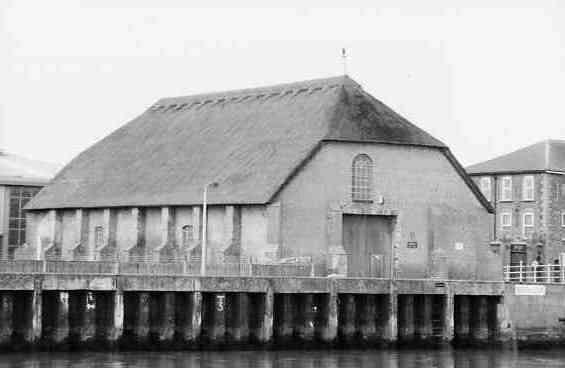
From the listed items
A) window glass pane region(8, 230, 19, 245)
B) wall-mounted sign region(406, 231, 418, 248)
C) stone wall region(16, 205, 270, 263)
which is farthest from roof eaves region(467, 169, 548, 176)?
window glass pane region(8, 230, 19, 245)

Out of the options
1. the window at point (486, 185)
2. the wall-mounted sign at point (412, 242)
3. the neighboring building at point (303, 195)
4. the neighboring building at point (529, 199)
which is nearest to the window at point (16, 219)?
the neighboring building at point (303, 195)

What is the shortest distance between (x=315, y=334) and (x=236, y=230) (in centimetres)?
1128

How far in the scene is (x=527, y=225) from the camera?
98812mm

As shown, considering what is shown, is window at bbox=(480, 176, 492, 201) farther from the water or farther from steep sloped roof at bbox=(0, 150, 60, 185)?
the water

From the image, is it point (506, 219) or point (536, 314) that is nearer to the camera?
point (536, 314)

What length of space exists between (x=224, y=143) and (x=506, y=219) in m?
28.5

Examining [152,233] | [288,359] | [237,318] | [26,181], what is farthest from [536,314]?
[26,181]

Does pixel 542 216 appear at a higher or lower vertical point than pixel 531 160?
lower

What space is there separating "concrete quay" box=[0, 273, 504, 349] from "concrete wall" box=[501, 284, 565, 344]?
65 cm

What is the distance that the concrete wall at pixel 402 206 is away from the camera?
232 feet

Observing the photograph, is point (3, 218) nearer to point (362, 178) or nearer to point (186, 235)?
point (186, 235)

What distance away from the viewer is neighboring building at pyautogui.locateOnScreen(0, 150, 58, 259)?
8694 centimetres

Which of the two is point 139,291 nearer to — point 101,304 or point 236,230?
point 101,304

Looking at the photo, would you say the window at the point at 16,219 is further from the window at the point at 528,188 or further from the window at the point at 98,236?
the window at the point at 528,188
